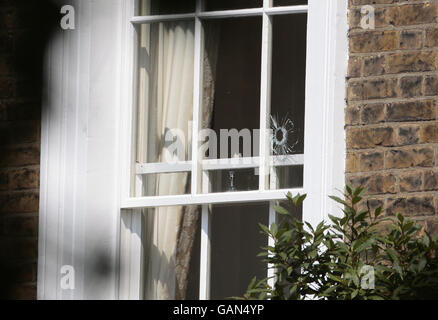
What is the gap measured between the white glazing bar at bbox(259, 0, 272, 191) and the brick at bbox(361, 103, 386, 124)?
17.1 inches

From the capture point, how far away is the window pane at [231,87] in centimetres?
388

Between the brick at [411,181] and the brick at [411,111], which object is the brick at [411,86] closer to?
the brick at [411,111]

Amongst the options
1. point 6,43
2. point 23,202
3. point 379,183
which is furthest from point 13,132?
point 23,202

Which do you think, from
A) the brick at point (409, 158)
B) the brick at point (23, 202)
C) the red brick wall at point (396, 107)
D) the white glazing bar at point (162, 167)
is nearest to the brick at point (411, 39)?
the red brick wall at point (396, 107)

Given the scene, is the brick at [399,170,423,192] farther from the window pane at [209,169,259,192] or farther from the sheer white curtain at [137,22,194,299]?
the sheer white curtain at [137,22,194,299]

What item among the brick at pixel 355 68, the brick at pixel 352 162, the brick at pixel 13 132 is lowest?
the brick at pixel 352 162

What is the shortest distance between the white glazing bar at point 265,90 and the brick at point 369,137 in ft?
1.24

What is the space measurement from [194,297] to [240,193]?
0.52m

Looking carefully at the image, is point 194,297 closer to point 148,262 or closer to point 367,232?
point 148,262

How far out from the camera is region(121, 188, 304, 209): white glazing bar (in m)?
3.76

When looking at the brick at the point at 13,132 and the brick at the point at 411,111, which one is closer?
the brick at the point at 13,132

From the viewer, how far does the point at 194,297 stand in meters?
3.86

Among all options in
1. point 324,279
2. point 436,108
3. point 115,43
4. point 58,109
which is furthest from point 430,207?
point 58,109

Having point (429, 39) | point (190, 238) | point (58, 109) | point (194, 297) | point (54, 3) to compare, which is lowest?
point (194, 297)
